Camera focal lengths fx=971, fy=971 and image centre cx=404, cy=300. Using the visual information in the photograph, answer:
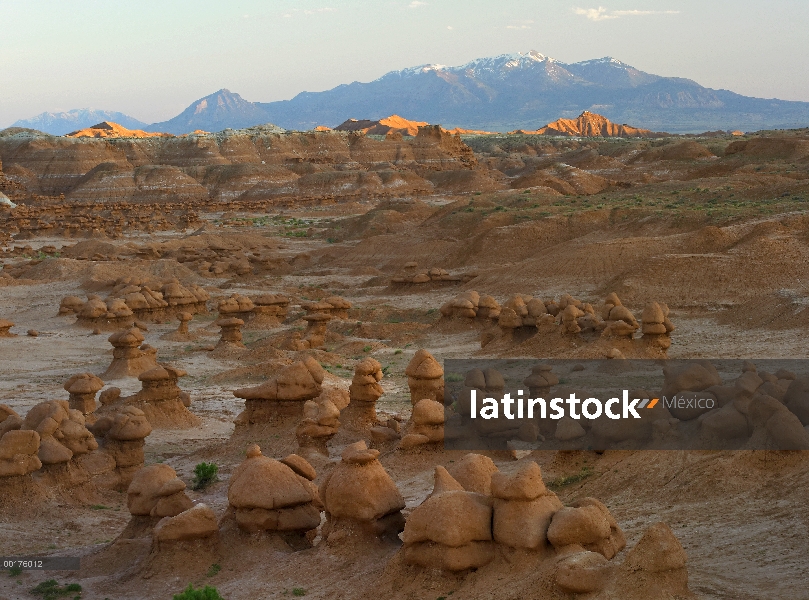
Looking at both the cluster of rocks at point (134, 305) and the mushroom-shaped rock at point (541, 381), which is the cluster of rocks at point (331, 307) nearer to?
the cluster of rocks at point (134, 305)

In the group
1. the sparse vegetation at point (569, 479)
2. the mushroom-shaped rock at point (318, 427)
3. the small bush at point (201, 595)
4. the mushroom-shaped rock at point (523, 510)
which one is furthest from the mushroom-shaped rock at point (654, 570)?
the mushroom-shaped rock at point (318, 427)

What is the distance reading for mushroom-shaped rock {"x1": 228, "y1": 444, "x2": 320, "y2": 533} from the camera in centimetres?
918

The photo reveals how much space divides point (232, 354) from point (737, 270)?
40.2 ft

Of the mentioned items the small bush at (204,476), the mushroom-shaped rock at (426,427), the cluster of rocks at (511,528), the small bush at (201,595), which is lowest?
the small bush at (204,476)

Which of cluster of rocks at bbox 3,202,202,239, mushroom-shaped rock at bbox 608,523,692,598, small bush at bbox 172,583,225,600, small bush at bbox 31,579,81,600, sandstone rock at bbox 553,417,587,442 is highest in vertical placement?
mushroom-shaped rock at bbox 608,523,692,598

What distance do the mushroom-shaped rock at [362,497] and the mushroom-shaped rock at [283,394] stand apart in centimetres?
566

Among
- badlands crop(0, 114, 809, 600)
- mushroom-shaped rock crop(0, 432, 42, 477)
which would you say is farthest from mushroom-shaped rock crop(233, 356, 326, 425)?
mushroom-shaped rock crop(0, 432, 42, 477)

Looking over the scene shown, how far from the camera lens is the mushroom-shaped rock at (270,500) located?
30.1ft

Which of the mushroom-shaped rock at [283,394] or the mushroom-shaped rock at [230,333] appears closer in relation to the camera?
the mushroom-shaped rock at [283,394]

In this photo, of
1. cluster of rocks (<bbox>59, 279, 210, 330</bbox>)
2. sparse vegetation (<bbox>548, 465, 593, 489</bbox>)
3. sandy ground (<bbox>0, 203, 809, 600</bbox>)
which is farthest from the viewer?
cluster of rocks (<bbox>59, 279, 210, 330</bbox>)

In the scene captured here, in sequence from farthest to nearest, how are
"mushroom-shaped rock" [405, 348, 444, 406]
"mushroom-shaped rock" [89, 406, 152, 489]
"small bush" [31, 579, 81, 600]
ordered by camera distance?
"mushroom-shaped rock" [405, 348, 444, 406] → "mushroom-shaped rock" [89, 406, 152, 489] → "small bush" [31, 579, 81, 600]

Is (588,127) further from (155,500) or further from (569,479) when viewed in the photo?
(155,500)

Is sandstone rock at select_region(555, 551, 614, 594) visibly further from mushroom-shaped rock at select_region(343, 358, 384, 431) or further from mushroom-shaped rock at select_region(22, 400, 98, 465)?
mushroom-shaped rock at select_region(343, 358, 384, 431)

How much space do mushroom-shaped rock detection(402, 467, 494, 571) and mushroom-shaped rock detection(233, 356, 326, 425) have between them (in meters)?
7.12
